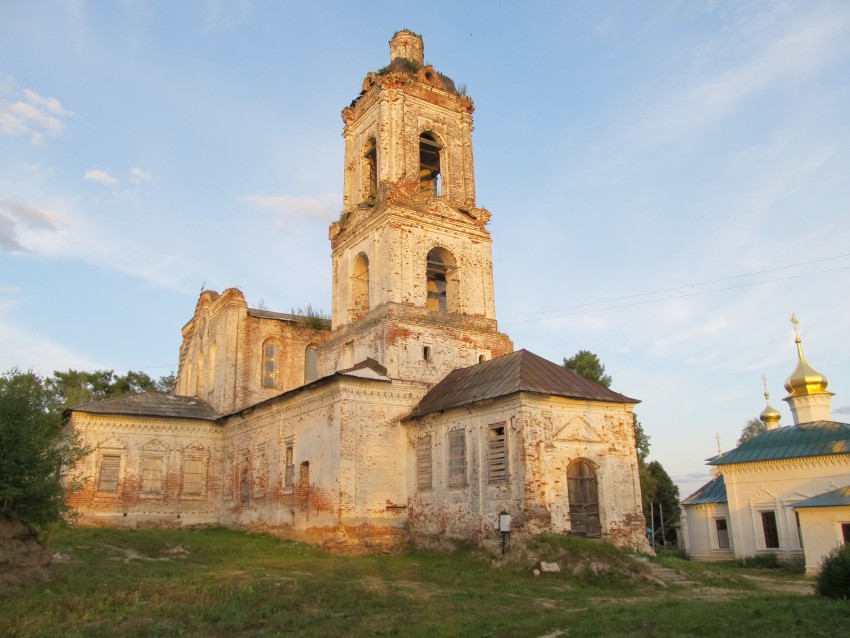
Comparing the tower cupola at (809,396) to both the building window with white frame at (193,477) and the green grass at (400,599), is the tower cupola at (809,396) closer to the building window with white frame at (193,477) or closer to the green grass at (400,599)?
the green grass at (400,599)

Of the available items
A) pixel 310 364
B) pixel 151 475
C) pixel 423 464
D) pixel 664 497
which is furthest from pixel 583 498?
pixel 664 497

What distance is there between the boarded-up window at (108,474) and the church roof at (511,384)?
13.2m

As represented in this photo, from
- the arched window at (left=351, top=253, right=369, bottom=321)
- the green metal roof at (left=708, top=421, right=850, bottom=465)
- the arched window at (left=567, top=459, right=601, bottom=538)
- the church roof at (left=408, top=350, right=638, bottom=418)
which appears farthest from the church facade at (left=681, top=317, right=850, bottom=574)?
the arched window at (left=351, top=253, right=369, bottom=321)

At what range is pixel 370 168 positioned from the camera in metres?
27.4

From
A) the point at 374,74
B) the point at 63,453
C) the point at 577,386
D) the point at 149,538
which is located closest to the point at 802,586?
the point at 577,386

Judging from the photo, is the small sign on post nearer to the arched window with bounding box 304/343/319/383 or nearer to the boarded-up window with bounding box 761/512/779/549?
the boarded-up window with bounding box 761/512/779/549

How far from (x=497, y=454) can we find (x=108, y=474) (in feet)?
55.3

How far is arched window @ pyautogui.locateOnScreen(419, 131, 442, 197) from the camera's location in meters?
26.9

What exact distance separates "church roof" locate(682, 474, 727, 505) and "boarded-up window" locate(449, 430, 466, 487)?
513 inches

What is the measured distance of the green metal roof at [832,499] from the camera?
Result: 2075cm

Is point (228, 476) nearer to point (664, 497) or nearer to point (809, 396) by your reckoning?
point (809, 396)

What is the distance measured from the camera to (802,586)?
17.1 meters

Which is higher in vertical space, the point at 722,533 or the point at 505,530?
the point at 505,530

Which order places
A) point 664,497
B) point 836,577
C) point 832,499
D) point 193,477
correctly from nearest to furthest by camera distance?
point 836,577, point 832,499, point 193,477, point 664,497
